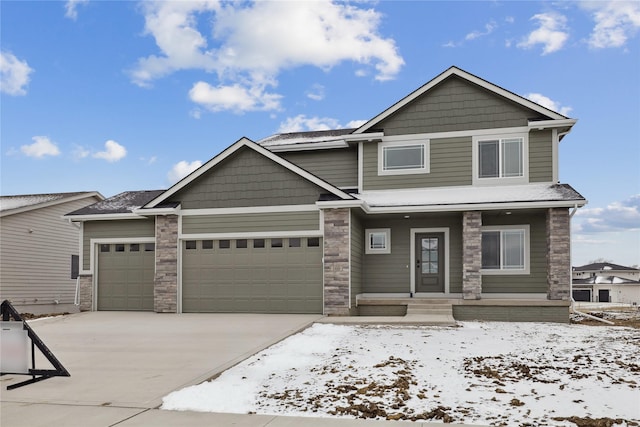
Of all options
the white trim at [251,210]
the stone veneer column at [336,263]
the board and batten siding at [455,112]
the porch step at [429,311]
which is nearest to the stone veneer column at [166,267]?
Answer: the white trim at [251,210]

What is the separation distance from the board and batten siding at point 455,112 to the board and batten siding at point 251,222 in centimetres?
445

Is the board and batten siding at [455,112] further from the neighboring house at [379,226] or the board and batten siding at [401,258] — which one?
the board and batten siding at [401,258]

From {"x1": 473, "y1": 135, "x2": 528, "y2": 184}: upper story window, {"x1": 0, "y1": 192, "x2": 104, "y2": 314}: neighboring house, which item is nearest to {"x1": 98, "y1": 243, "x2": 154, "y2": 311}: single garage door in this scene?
{"x1": 0, "y1": 192, "x2": 104, "y2": 314}: neighboring house

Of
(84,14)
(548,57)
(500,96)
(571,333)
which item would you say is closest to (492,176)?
(500,96)

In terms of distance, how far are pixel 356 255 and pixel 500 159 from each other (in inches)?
215

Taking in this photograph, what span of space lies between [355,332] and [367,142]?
774 cm

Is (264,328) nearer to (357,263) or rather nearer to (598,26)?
(357,263)

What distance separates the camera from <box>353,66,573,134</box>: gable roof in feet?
52.7

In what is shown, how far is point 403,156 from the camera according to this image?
17281mm

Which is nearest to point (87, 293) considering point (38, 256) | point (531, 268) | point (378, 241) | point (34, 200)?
point (38, 256)

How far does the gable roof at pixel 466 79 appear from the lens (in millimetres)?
16062

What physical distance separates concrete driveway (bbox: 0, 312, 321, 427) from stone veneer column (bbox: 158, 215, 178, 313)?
0.75 m

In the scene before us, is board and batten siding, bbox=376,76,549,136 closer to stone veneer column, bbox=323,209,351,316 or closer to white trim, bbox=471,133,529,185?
white trim, bbox=471,133,529,185

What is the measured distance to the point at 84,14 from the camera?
15969mm
